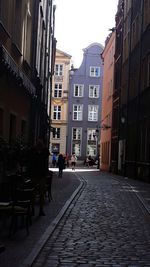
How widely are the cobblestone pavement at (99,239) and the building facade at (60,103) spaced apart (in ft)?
250

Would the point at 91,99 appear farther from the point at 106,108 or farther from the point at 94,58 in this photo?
the point at 106,108

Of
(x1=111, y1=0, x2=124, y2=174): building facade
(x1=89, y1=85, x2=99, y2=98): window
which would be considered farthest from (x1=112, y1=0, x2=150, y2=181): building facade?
(x1=89, y1=85, x2=99, y2=98): window

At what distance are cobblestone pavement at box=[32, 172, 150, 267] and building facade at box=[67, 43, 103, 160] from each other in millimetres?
76223

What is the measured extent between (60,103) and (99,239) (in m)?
86.3

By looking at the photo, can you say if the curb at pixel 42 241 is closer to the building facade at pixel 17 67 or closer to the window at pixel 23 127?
the building facade at pixel 17 67

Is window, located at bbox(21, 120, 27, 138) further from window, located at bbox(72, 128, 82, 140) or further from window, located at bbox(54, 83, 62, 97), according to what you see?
window, located at bbox(54, 83, 62, 97)

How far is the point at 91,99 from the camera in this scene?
96.6 meters

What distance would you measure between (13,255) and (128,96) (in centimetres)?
3799

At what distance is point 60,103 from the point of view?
96.9m

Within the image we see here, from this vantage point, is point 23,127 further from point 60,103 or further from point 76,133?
point 60,103

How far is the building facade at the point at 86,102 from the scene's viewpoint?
9412 cm

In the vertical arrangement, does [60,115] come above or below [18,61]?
above

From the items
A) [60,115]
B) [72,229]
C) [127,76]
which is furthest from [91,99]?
[72,229]

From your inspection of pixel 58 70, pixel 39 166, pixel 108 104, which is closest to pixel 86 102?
pixel 58 70
